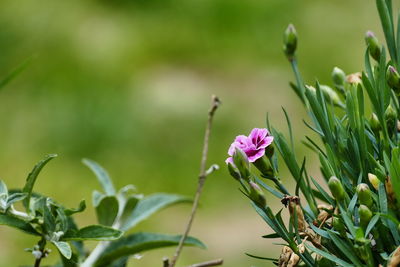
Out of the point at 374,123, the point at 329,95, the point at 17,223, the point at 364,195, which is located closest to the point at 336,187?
the point at 364,195

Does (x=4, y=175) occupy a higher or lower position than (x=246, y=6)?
lower

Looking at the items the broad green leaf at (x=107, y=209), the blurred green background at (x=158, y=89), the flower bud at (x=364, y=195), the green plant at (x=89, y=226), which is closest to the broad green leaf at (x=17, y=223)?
the green plant at (x=89, y=226)

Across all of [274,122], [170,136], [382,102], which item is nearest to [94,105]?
[170,136]

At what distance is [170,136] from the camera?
349 centimetres

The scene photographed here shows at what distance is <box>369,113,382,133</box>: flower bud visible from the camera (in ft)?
2.71

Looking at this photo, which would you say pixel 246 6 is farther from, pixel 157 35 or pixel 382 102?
pixel 382 102

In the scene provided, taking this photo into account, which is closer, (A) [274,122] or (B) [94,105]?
A: (B) [94,105]

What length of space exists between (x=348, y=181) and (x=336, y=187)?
91 mm

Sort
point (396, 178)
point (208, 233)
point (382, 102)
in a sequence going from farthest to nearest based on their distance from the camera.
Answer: point (208, 233) < point (382, 102) < point (396, 178)

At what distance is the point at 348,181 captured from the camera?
816mm

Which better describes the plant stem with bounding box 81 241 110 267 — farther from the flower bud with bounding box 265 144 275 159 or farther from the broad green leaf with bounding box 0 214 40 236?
the flower bud with bounding box 265 144 275 159

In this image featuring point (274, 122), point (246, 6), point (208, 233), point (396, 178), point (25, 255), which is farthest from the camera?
point (246, 6)

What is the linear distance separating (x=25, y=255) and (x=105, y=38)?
1697mm

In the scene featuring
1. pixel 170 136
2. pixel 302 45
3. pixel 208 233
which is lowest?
pixel 208 233
